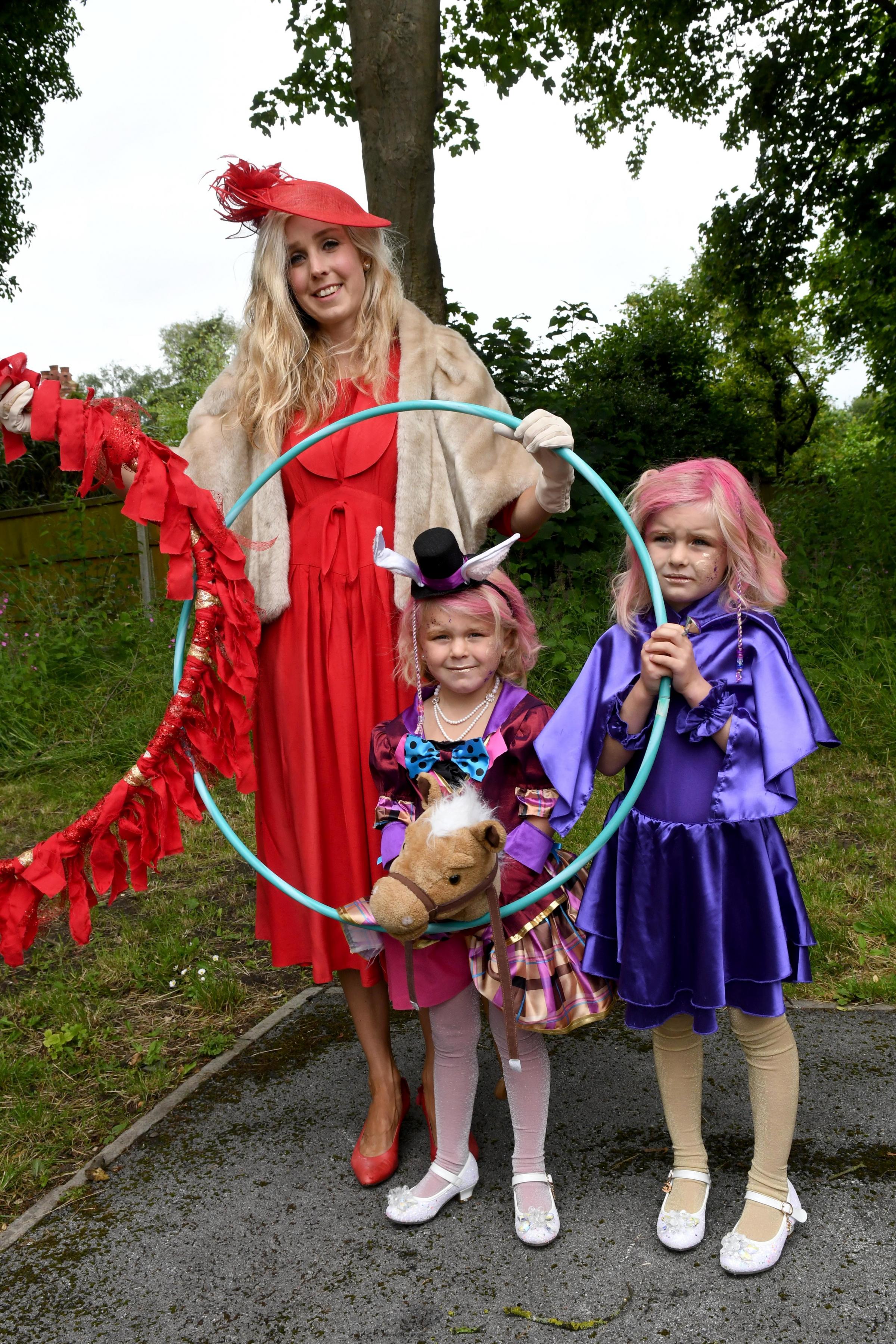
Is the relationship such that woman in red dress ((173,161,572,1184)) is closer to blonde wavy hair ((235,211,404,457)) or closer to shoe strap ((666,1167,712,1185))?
blonde wavy hair ((235,211,404,457))

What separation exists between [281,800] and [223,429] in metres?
0.96

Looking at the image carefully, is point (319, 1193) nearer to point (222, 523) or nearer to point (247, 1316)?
point (247, 1316)

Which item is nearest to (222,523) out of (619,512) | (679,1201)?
(619,512)

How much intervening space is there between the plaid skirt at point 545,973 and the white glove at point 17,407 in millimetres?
1566

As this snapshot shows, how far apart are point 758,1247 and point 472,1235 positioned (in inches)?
24.4

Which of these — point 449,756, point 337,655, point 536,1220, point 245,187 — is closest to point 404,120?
point 245,187

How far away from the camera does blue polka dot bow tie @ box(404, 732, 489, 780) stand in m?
2.37

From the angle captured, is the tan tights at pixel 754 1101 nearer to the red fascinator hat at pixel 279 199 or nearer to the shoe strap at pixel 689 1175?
the shoe strap at pixel 689 1175

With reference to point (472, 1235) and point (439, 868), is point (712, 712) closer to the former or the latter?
point (439, 868)

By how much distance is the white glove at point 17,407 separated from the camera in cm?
240

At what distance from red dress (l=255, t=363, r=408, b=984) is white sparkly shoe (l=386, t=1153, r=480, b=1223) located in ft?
1.60

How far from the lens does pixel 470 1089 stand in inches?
97.8

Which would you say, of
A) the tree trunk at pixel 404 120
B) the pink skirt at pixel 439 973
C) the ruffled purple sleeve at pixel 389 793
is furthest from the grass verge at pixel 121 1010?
the tree trunk at pixel 404 120

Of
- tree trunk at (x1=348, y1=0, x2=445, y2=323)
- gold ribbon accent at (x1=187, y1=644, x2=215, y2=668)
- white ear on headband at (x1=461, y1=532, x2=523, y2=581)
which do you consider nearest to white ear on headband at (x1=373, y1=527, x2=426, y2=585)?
white ear on headband at (x1=461, y1=532, x2=523, y2=581)
